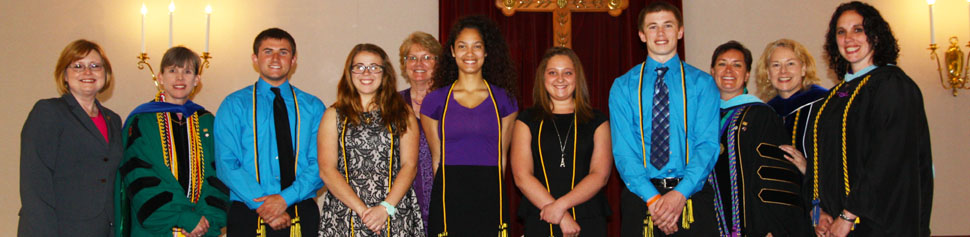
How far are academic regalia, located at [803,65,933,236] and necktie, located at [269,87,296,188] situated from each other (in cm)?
239

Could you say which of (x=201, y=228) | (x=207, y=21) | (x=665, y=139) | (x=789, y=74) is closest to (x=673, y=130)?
(x=665, y=139)

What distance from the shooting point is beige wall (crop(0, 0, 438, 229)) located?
499 centimetres

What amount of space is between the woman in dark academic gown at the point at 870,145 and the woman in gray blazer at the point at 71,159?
10.9 feet

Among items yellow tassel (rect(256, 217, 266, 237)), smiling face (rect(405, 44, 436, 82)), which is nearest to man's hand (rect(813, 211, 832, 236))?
smiling face (rect(405, 44, 436, 82))

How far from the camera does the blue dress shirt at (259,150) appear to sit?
3080mm

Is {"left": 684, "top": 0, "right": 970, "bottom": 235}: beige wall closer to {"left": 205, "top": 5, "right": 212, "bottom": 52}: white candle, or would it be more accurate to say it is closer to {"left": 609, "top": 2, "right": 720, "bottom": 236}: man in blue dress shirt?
{"left": 609, "top": 2, "right": 720, "bottom": 236}: man in blue dress shirt

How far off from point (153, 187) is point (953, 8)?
6.01 metres

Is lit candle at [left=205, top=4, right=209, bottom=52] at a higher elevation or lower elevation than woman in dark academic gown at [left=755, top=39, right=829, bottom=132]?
higher

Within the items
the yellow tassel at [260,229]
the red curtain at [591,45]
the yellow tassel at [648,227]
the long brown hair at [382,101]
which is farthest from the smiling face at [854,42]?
the yellow tassel at [260,229]

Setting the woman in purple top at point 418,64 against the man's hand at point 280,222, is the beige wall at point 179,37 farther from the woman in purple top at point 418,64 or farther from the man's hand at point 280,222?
the man's hand at point 280,222

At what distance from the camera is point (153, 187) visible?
3.23 m

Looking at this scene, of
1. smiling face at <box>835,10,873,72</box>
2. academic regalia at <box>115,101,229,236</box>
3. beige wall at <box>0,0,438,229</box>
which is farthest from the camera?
beige wall at <box>0,0,438,229</box>

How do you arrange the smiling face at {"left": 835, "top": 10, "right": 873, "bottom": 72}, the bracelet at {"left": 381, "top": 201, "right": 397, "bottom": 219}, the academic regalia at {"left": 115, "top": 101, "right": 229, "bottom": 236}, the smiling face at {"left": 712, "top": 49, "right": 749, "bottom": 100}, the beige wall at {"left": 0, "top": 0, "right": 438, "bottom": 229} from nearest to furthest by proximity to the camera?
the smiling face at {"left": 835, "top": 10, "right": 873, "bottom": 72}, the bracelet at {"left": 381, "top": 201, "right": 397, "bottom": 219}, the academic regalia at {"left": 115, "top": 101, "right": 229, "bottom": 236}, the smiling face at {"left": 712, "top": 49, "right": 749, "bottom": 100}, the beige wall at {"left": 0, "top": 0, "right": 438, "bottom": 229}

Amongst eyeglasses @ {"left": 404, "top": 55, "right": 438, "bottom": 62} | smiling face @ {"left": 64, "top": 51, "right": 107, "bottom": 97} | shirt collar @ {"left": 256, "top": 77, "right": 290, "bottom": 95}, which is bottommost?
shirt collar @ {"left": 256, "top": 77, "right": 290, "bottom": 95}
